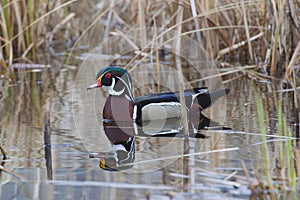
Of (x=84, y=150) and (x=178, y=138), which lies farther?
(x=178, y=138)

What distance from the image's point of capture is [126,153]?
4566 mm

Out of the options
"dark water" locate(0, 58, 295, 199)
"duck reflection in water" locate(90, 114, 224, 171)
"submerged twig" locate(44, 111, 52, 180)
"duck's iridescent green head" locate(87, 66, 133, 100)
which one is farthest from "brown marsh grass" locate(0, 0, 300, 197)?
"submerged twig" locate(44, 111, 52, 180)

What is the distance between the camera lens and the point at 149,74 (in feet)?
24.4

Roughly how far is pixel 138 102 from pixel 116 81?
303 mm

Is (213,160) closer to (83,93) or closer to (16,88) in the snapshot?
(83,93)

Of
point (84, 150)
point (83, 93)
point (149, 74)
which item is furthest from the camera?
point (149, 74)

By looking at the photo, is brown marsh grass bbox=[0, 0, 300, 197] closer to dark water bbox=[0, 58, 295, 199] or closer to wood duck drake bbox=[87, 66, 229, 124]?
dark water bbox=[0, 58, 295, 199]

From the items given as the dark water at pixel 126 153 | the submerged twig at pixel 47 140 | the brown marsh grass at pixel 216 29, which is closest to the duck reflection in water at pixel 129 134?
the dark water at pixel 126 153

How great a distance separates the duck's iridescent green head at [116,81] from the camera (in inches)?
230

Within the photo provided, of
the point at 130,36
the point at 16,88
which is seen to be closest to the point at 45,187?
the point at 16,88

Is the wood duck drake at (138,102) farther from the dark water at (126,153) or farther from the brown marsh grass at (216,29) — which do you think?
the brown marsh grass at (216,29)

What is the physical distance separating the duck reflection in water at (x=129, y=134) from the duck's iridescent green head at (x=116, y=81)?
318 millimetres

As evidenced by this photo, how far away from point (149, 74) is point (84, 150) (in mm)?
2926

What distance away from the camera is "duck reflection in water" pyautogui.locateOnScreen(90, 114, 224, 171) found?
4.36m
